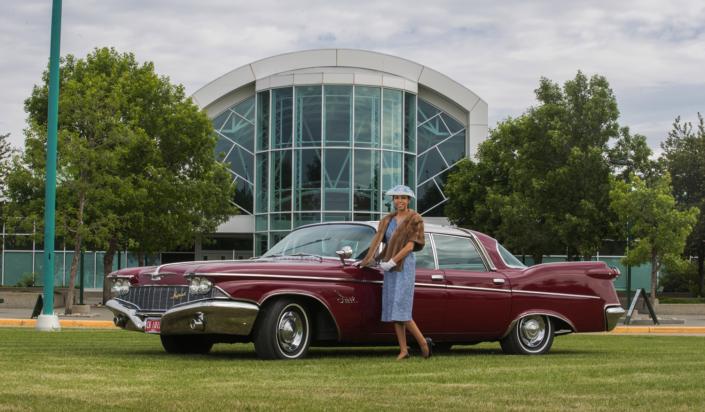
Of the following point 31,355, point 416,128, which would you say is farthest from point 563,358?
point 416,128

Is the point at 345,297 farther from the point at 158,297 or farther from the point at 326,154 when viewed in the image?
the point at 326,154

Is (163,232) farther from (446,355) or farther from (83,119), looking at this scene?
(446,355)

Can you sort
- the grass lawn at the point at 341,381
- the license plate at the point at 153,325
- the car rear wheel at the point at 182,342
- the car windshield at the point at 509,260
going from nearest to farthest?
the grass lawn at the point at 341,381
the license plate at the point at 153,325
the car rear wheel at the point at 182,342
the car windshield at the point at 509,260

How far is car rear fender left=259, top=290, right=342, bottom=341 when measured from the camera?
34.4 ft

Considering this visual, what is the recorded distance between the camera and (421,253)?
1197 centimetres

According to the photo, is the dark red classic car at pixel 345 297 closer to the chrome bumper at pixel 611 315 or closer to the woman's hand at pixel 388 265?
the chrome bumper at pixel 611 315

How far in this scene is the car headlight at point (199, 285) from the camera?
1040cm

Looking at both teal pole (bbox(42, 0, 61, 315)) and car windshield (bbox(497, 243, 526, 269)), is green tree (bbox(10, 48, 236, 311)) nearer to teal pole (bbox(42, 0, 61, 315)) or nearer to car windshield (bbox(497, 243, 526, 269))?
teal pole (bbox(42, 0, 61, 315))

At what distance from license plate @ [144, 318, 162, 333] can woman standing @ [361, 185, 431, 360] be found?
2.10 metres

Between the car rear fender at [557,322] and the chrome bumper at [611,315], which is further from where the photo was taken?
the chrome bumper at [611,315]

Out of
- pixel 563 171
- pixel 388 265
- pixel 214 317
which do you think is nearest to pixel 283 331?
pixel 214 317

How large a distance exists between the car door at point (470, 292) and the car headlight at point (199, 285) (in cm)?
276

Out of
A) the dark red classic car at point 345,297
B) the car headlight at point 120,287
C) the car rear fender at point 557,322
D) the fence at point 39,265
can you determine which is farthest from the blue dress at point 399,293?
the fence at point 39,265

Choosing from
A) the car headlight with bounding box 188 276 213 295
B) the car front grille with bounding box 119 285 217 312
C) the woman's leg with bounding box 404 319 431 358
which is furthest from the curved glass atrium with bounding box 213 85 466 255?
the car headlight with bounding box 188 276 213 295
